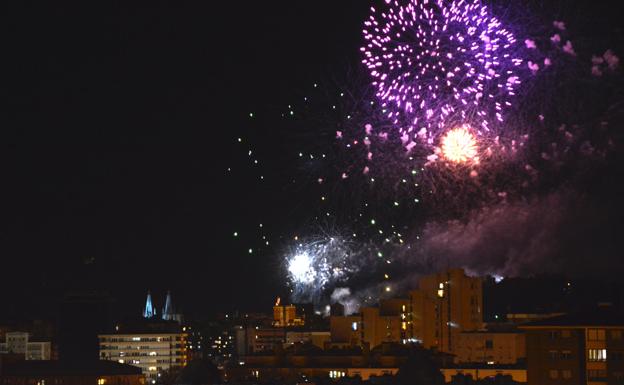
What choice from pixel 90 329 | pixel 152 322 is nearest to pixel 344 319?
pixel 90 329

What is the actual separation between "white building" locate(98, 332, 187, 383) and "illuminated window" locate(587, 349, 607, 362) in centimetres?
6611

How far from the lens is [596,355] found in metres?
31.3

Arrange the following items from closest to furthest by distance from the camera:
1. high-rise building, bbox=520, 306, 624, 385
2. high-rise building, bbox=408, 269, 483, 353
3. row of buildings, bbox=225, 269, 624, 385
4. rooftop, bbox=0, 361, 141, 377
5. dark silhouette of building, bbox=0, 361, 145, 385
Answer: high-rise building, bbox=520, 306, 624, 385 → row of buildings, bbox=225, 269, 624, 385 → high-rise building, bbox=408, 269, 483, 353 → dark silhouette of building, bbox=0, 361, 145, 385 → rooftop, bbox=0, 361, 141, 377

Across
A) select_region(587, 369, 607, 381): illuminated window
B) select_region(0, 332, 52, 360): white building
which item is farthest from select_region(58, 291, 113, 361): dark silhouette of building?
select_region(587, 369, 607, 381): illuminated window

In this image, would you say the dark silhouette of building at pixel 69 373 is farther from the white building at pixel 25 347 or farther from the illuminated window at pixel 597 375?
the illuminated window at pixel 597 375

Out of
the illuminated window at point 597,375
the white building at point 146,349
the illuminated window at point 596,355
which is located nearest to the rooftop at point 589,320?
the illuminated window at point 596,355

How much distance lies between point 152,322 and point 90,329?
12.7 m

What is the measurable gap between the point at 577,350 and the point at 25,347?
248 feet

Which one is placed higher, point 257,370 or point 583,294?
point 583,294

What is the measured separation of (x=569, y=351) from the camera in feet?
104

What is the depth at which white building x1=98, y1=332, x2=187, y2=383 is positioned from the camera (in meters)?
94.3

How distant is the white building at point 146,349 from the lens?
94.3 m

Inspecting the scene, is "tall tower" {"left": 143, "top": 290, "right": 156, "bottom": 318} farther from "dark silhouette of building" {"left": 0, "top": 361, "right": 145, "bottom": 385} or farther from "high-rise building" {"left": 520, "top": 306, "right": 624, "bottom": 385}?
"high-rise building" {"left": 520, "top": 306, "right": 624, "bottom": 385}

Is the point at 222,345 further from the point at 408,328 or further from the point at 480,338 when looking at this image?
the point at 480,338
